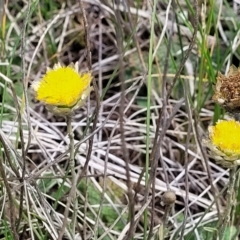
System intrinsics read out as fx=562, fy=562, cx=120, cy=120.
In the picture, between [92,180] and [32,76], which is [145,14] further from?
[92,180]

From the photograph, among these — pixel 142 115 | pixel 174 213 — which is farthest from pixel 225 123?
pixel 142 115

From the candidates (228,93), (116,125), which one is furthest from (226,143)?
(116,125)

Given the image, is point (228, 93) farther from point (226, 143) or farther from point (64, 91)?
point (64, 91)

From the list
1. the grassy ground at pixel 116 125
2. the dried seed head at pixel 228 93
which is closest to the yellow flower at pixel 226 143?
the dried seed head at pixel 228 93

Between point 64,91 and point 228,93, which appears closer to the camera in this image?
point 64,91

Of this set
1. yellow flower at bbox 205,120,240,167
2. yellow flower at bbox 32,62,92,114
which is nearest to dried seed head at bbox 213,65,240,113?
yellow flower at bbox 205,120,240,167

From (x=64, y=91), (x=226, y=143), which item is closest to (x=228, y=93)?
(x=226, y=143)
